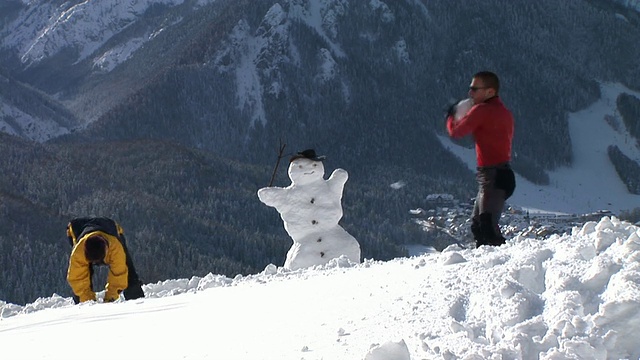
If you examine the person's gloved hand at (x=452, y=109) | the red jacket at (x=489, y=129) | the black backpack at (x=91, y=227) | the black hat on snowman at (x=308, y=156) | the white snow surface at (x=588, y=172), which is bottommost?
the white snow surface at (x=588, y=172)

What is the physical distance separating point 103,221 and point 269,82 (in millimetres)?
164926

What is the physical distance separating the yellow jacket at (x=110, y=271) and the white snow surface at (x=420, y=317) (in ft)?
9.02

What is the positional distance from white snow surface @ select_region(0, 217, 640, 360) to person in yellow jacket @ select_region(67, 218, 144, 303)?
271cm

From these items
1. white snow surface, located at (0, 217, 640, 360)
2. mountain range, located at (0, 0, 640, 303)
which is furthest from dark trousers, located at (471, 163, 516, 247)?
mountain range, located at (0, 0, 640, 303)

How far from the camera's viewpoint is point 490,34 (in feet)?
584

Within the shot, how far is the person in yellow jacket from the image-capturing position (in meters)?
8.80

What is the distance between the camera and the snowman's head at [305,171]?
12320 mm

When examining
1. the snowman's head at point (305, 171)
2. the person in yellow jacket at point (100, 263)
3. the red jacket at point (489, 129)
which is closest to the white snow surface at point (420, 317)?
the red jacket at point (489, 129)

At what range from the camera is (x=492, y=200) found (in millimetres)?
7328

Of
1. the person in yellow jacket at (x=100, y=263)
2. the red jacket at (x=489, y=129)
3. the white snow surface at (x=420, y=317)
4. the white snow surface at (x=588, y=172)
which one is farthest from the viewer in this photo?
the white snow surface at (x=588, y=172)

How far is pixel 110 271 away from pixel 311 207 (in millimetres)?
4296

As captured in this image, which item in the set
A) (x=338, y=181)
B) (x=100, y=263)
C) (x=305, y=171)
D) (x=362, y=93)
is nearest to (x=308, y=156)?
(x=305, y=171)

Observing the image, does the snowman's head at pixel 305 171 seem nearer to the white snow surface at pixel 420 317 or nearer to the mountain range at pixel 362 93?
the white snow surface at pixel 420 317

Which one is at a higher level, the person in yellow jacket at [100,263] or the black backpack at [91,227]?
the black backpack at [91,227]
